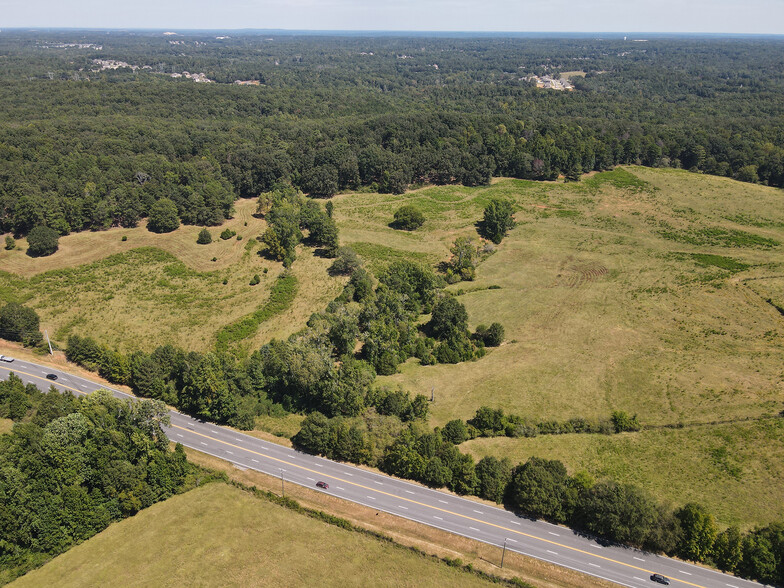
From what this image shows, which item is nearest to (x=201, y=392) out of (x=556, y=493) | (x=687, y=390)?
(x=556, y=493)

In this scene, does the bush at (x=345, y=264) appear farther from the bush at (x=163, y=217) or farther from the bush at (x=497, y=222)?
the bush at (x=163, y=217)

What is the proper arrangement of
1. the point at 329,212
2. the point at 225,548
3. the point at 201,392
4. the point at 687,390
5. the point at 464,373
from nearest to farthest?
the point at 225,548 < the point at 201,392 < the point at 687,390 < the point at 464,373 < the point at 329,212

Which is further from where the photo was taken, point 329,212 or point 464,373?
point 329,212

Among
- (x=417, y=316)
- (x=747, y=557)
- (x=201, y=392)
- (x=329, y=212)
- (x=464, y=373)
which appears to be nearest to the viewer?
(x=747, y=557)

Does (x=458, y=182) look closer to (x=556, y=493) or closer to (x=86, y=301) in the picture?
(x=86, y=301)

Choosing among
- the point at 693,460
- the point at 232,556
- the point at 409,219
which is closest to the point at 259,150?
the point at 409,219

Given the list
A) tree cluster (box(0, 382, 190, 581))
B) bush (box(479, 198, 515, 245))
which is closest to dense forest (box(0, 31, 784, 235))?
bush (box(479, 198, 515, 245))

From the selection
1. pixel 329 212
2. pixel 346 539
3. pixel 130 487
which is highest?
pixel 329 212

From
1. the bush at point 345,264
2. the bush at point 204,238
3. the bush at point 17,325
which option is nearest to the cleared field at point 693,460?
the bush at point 345,264
